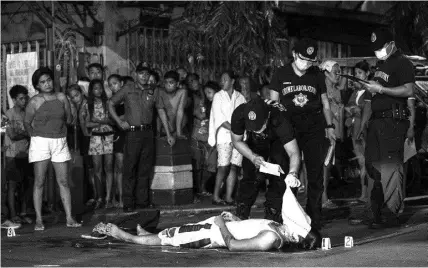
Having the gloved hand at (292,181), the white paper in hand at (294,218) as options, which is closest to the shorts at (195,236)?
the white paper in hand at (294,218)

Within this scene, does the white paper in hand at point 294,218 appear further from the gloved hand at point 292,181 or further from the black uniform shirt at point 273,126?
the black uniform shirt at point 273,126

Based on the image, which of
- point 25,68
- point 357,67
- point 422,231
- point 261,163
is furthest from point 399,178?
point 25,68

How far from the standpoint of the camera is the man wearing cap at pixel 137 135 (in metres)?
15.2

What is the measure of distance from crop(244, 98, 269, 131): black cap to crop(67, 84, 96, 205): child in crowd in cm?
508

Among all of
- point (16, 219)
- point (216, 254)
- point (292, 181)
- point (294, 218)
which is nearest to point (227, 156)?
point (16, 219)

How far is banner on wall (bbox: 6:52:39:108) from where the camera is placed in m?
17.8

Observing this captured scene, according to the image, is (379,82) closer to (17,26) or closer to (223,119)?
(223,119)

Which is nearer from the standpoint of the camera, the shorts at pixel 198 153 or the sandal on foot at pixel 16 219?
the sandal on foot at pixel 16 219

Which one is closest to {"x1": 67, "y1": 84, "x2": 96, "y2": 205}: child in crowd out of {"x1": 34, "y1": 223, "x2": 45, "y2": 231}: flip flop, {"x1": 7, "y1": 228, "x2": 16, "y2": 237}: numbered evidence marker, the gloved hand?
{"x1": 34, "y1": 223, "x2": 45, "y2": 231}: flip flop

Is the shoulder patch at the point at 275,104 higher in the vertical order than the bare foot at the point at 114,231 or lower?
higher

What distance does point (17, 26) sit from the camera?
19.2 metres

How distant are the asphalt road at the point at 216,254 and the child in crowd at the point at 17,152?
254cm

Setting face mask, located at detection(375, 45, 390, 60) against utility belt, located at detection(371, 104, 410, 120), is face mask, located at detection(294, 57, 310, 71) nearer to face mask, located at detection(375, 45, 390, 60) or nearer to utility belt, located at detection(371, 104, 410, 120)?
face mask, located at detection(375, 45, 390, 60)

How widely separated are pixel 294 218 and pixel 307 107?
186cm
